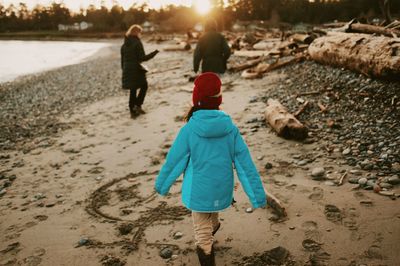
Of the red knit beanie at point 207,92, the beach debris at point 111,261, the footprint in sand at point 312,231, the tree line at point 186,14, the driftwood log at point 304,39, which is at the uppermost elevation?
the tree line at point 186,14

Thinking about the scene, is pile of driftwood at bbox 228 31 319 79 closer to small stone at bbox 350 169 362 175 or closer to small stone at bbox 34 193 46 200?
small stone at bbox 350 169 362 175

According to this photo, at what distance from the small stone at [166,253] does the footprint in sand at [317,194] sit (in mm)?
1932

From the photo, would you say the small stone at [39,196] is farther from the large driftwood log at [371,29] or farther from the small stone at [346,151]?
the large driftwood log at [371,29]

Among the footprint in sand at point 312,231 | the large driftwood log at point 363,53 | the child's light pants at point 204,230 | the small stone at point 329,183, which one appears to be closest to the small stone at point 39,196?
the child's light pants at point 204,230

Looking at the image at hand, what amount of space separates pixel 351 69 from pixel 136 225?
6967 mm

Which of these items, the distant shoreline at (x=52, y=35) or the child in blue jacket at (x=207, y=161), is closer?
the child in blue jacket at (x=207, y=161)

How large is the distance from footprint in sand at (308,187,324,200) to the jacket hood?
207 centimetres

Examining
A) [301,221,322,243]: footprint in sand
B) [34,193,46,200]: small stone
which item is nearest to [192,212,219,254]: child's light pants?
[301,221,322,243]: footprint in sand

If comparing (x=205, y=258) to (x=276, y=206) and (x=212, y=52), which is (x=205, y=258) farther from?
(x=212, y=52)

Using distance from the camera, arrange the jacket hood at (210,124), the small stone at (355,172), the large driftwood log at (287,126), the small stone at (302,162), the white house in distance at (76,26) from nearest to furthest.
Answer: the jacket hood at (210,124), the small stone at (355,172), the small stone at (302,162), the large driftwood log at (287,126), the white house in distance at (76,26)

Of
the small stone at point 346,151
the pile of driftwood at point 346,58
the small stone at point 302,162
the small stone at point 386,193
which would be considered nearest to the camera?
the small stone at point 386,193

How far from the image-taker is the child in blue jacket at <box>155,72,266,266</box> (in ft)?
9.56

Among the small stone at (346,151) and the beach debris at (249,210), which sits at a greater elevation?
the small stone at (346,151)

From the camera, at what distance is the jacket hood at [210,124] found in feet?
9.36
